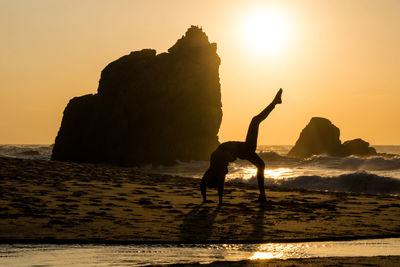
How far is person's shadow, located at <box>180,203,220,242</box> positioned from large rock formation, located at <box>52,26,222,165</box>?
59596 mm

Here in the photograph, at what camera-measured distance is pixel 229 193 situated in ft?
62.3

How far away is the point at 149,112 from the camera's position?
7569 centimetres

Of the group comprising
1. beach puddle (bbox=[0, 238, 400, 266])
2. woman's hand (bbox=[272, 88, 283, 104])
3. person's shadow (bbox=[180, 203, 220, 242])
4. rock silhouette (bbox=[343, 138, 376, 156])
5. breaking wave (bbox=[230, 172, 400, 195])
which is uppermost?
rock silhouette (bbox=[343, 138, 376, 156])

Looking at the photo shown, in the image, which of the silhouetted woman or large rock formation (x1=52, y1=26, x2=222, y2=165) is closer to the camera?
the silhouetted woman

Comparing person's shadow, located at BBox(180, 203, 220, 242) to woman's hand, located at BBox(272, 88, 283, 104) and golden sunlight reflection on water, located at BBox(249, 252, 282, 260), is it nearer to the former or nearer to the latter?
golden sunlight reflection on water, located at BBox(249, 252, 282, 260)

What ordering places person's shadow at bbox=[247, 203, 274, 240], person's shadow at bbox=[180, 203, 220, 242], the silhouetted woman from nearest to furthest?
1. person's shadow at bbox=[180, 203, 220, 242]
2. person's shadow at bbox=[247, 203, 274, 240]
3. the silhouetted woman

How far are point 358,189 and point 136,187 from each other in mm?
13777

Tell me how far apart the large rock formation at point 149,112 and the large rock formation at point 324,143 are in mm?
21909

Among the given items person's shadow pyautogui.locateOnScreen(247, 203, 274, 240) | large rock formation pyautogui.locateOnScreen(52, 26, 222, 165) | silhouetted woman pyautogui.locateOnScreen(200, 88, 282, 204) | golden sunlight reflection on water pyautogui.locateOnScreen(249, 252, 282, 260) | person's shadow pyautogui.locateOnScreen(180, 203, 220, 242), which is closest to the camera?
golden sunlight reflection on water pyautogui.locateOnScreen(249, 252, 282, 260)

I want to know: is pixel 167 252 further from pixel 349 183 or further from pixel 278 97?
pixel 349 183

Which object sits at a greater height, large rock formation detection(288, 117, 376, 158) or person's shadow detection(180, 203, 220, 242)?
large rock formation detection(288, 117, 376, 158)

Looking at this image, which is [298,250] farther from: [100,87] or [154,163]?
[100,87]

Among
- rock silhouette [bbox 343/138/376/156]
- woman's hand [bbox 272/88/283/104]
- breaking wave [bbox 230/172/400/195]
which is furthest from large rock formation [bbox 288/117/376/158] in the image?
woman's hand [bbox 272/88/283/104]

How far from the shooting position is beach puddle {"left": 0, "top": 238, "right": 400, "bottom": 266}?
28.7ft
